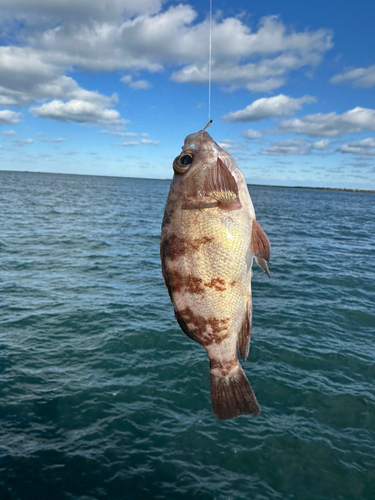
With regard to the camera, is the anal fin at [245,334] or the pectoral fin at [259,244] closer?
the pectoral fin at [259,244]

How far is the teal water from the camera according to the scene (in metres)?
7.07

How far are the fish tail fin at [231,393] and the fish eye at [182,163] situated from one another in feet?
6.33

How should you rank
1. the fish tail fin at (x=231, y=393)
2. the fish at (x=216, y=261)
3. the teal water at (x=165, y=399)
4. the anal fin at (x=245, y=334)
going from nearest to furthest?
the fish at (x=216, y=261) → the fish tail fin at (x=231, y=393) → the anal fin at (x=245, y=334) → the teal water at (x=165, y=399)

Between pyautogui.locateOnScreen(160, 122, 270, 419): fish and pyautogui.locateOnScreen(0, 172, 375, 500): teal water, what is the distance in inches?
187

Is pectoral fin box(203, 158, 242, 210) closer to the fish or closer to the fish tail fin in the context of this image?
the fish

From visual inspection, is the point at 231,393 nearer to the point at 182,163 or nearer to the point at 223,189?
the point at 223,189

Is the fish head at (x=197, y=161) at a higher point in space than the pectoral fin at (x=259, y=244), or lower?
higher

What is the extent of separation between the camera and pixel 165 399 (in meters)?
9.29

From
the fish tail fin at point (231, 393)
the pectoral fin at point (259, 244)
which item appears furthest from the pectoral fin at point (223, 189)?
the fish tail fin at point (231, 393)

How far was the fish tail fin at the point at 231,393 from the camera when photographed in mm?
3389

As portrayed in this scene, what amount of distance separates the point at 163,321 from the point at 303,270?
1129cm

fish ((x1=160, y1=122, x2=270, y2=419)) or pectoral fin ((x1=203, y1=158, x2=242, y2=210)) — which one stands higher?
pectoral fin ((x1=203, y1=158, x2=242, y2=210))

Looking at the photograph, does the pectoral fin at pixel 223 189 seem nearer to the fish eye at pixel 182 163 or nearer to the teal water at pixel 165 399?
the fish eye at pixel 182 163

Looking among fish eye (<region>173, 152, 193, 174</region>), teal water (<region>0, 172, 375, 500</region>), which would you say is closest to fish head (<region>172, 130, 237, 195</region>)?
fish eye (<region>173, 152, 193, 174</region>)
